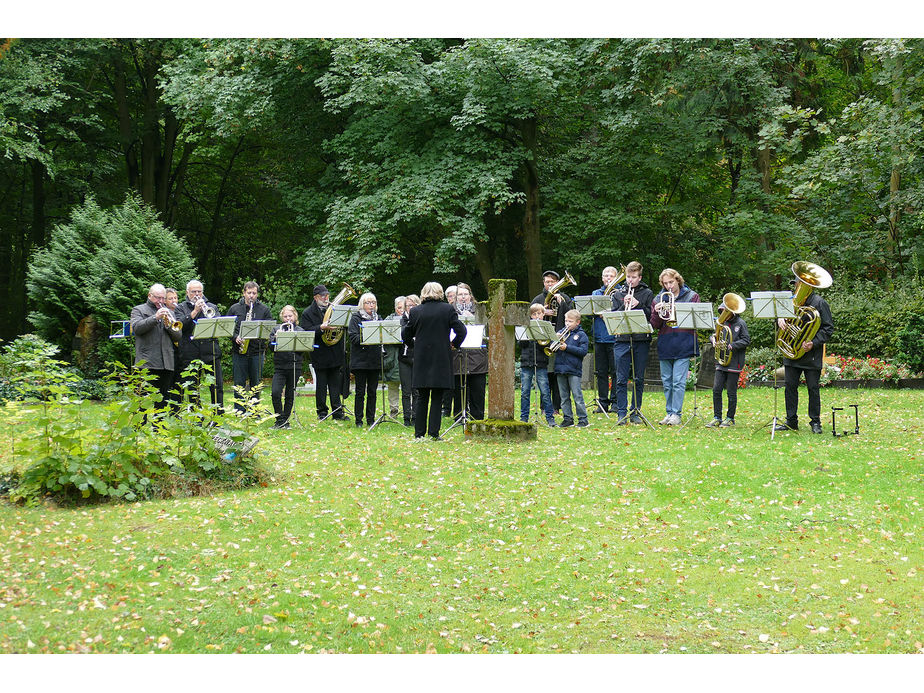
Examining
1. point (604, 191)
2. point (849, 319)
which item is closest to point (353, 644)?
point (849, 319)

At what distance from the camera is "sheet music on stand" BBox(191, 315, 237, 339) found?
41.4 feet

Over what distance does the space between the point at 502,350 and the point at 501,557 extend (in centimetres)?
501

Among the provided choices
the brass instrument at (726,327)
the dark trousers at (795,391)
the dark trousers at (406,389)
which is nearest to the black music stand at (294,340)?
the dark trousers at (406,389)

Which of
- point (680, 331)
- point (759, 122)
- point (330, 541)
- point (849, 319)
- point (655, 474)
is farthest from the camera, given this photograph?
point (759, 122)

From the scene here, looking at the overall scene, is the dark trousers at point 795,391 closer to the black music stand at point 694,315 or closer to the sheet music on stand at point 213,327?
the black music stand at point 694,315

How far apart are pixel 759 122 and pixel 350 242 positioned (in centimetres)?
1074

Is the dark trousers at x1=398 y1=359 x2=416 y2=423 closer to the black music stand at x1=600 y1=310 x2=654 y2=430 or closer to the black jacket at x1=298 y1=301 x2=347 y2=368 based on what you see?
the black jacket at x1=298 y1=301 x2=347 y2=368

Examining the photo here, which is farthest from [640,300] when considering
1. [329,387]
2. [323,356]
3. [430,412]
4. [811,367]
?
[329,387]

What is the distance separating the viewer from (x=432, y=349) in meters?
12.2

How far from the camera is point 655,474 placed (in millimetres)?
10055

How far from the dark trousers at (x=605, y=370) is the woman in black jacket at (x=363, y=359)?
11.6 feet

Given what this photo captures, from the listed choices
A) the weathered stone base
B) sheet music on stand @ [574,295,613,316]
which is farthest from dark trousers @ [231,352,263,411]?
sheet music on stand @ [574,295,613,316]

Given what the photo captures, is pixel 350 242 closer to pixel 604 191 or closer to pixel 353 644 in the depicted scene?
pixel 604 191

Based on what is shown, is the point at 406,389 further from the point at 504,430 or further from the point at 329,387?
the point at 504,430
